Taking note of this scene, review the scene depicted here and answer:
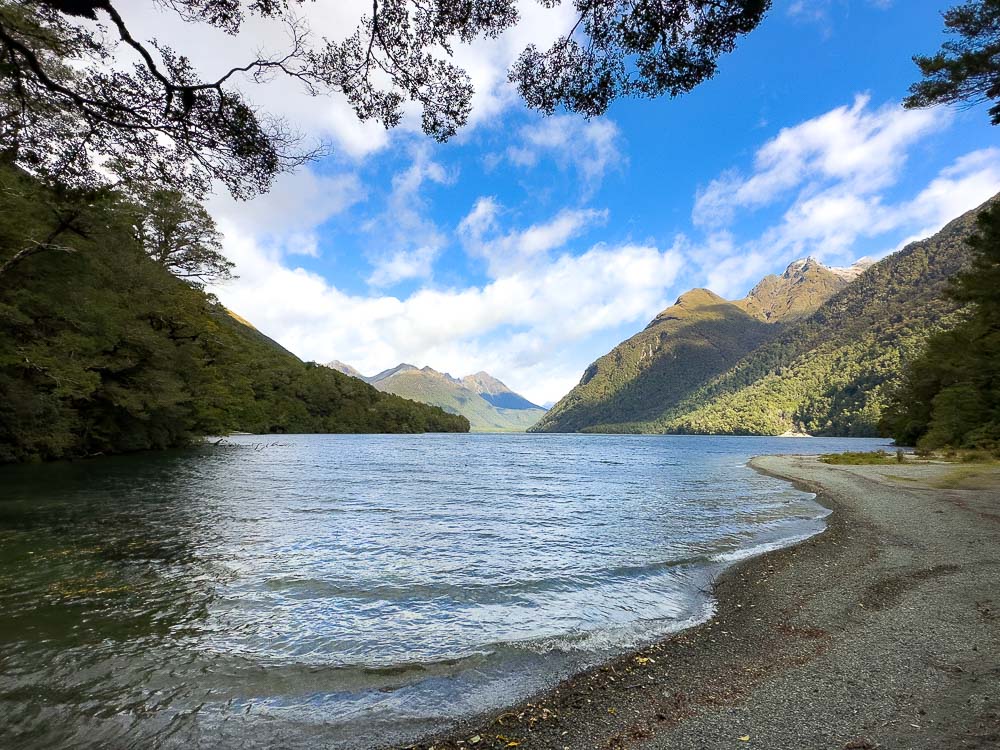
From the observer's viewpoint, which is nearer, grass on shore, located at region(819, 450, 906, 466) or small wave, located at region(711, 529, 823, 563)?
small wave, located at region(711, 529, 823, 563)

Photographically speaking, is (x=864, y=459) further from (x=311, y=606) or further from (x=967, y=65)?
(x=311, y=606)

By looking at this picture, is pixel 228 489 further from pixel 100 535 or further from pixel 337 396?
pixel 337 396

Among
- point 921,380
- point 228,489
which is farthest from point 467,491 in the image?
point 921,380

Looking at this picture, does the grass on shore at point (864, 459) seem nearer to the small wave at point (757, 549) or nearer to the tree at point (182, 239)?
the small wave at point (757, 549)

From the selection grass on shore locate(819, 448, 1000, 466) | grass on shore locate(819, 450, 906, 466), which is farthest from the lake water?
grass on shore locate(819, 450, 906, 466)

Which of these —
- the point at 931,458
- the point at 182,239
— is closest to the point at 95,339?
the point at 182,239

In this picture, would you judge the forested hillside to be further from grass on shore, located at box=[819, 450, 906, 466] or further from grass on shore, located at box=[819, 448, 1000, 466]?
grass on shore, located at box=[819, 450, 906, 466]

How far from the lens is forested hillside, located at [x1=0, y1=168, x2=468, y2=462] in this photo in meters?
22.2

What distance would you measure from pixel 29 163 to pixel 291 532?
11473 millimetres

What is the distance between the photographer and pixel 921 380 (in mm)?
69812

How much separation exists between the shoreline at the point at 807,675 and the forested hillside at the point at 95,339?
46.3ft

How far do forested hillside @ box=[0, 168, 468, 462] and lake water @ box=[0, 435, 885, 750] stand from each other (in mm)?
8873

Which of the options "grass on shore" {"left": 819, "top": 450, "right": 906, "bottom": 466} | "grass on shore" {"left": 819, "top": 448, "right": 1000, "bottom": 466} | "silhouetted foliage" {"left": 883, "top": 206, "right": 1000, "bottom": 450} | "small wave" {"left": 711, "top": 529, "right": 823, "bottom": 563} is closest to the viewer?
"small wave" {"left": 711, "top": 529, "right": 823, "bottom": 563}

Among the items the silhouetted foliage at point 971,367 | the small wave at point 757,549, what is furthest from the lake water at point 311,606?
the silhouetted foliage at point 971,367
